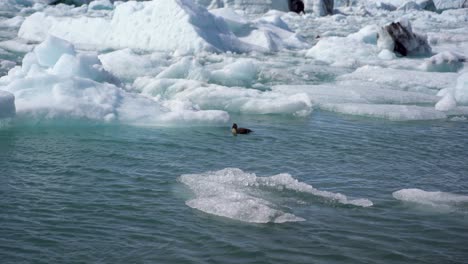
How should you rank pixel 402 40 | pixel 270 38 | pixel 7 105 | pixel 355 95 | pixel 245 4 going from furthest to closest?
pixel 245 4 < pixel 270 38 < pixel 402 40 < pixel 355 95 < pixel 7 105

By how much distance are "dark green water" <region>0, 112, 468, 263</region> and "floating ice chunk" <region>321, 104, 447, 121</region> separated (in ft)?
3.63

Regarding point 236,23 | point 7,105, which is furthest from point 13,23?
point 7,105

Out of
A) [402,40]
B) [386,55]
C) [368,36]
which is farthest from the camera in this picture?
[368,36]

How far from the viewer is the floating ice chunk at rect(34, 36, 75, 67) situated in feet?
38.8

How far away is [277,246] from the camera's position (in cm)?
520

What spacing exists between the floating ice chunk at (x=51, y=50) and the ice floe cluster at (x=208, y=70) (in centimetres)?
2

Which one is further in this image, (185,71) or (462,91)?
(185,71)

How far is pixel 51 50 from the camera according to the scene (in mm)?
11977

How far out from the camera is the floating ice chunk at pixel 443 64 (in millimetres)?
18172

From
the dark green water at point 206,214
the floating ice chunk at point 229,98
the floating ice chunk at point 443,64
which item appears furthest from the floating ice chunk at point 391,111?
the floating ice chunk at point 443,64

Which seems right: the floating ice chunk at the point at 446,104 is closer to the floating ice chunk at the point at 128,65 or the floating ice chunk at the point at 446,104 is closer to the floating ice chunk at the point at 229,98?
the floating ice chunk at the point at 229,98

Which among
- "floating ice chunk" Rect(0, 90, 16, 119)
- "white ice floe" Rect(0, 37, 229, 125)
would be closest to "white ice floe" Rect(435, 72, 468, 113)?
"white ice floe" Rect(0, 37, 229, 125)

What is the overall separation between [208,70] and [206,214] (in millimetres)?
8429

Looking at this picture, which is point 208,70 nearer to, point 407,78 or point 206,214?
point 407,78
